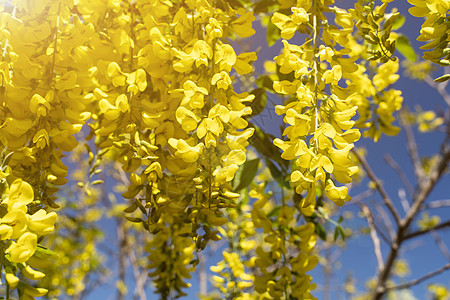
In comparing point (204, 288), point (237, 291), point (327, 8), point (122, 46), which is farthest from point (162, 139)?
point (204, 288)

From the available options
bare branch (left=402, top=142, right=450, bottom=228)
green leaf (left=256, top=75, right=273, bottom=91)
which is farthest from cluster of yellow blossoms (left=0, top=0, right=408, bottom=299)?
bare branch (left=402, top=142, right=450, bottom=228)

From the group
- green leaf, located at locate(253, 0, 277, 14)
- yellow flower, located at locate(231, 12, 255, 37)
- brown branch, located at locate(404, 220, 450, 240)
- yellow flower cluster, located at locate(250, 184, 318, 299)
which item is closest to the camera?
yellow flower, located at locate(231, 12, 255, 37)

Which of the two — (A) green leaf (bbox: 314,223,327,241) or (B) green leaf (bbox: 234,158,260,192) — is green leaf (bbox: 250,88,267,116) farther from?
(A) green leaf (bbox: 314,223,327,241)

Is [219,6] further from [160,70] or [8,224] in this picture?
[8,224]

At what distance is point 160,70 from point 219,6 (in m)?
0.21

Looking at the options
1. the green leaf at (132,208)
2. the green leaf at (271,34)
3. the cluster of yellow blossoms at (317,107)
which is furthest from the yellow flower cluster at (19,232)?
the green leaf at (271,34)

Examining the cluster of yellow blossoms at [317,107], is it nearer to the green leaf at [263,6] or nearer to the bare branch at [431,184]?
the green leaf at [263,6]

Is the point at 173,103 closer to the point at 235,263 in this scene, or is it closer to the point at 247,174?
the point at 247,174

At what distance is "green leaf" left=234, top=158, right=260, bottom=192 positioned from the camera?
3.46 ft

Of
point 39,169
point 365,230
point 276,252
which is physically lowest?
point 365,230

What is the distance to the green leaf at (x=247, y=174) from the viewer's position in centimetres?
105

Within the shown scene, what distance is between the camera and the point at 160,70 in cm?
78

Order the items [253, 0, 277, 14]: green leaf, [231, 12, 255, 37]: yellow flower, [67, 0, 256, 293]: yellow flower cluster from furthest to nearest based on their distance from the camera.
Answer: [253, 0, 277, 14]: green leaf < [231, 12, 255, 37]: yellow flower < [67, 0, 256, 293]: yellow flower cluster

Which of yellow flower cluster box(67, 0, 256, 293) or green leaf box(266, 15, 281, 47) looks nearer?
yellow flower cluster box(67, 0, 256, 293)
